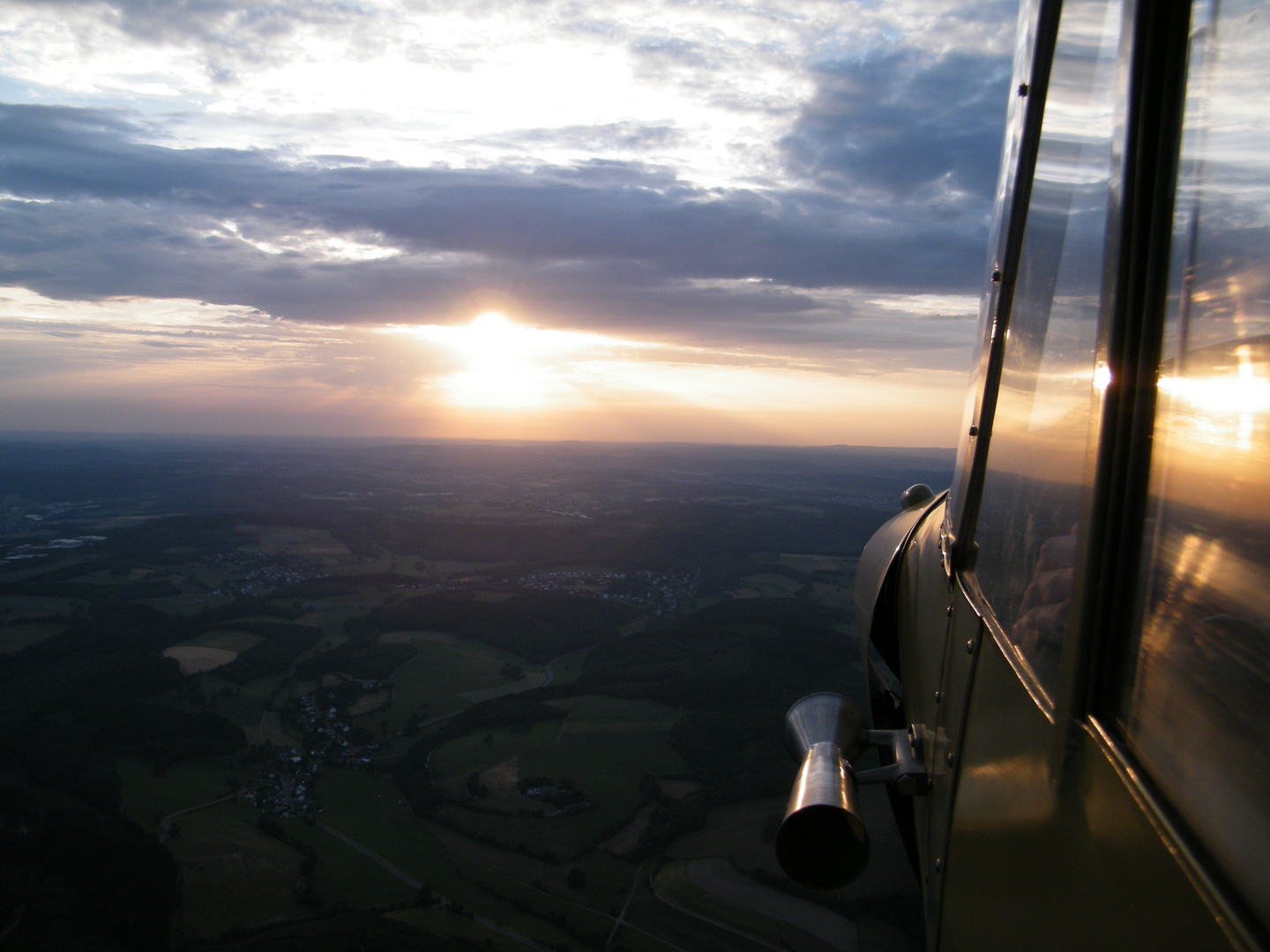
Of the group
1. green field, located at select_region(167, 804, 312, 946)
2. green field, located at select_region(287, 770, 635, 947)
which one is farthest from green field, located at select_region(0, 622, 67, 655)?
green field, located at select_region(287, 770, 635, 947)

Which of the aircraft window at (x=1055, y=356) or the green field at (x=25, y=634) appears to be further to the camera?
the green field at (x=25, y=634)

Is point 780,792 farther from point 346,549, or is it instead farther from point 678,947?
point 346,549

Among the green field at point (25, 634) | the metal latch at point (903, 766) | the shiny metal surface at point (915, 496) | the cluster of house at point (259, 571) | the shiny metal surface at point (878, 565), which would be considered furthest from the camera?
the cluster of house at point (259, 571)

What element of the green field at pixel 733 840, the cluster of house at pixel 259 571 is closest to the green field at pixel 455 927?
the green field at pixel 733 840

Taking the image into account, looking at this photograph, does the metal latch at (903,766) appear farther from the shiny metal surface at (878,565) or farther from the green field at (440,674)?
the green field at (440,674)

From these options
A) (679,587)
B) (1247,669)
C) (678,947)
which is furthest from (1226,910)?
(679,587)

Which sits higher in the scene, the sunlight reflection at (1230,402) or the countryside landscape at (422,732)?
the sunlight reflection at (1230,402)

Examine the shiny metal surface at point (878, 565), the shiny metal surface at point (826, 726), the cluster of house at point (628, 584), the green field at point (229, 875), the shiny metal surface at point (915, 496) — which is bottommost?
the green field at point (229, 875)
